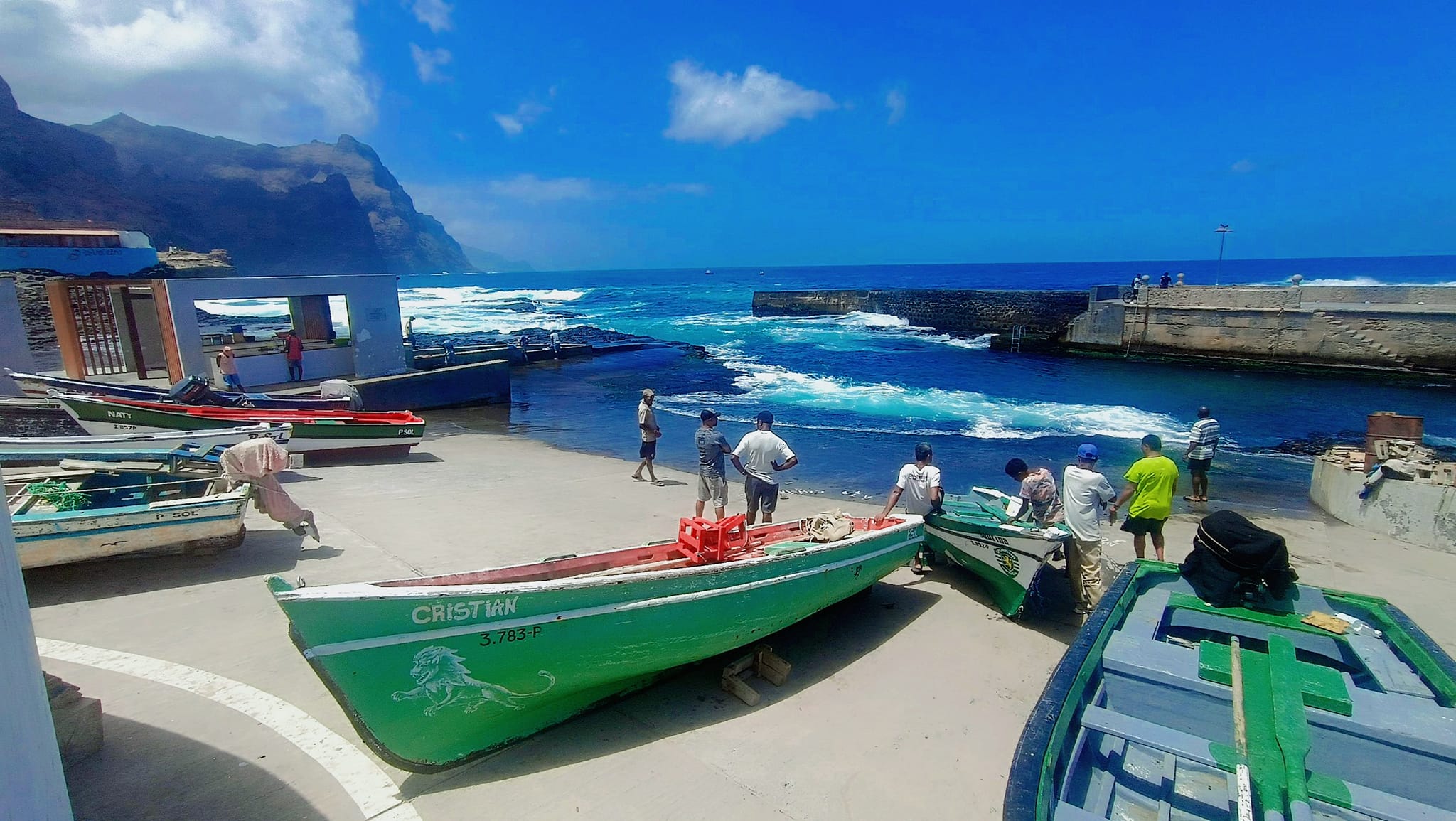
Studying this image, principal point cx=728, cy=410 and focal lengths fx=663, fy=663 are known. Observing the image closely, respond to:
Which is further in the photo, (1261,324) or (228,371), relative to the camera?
(1261,324)

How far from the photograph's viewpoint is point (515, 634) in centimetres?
445

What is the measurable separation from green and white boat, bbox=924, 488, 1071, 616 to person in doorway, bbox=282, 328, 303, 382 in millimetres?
16769

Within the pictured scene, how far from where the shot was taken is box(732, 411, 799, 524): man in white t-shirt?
848cm

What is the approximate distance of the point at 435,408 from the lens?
811 inches

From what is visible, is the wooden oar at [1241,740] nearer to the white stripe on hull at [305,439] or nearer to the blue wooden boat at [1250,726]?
the blue wooden boat at [1250,726]

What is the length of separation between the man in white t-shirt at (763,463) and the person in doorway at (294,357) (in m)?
14.3

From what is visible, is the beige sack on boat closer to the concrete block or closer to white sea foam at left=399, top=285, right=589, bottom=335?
the concrete block

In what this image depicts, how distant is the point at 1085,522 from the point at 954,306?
48820 millimetres

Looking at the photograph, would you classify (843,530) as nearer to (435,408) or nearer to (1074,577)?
(1074,577)

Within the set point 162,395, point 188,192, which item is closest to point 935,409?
point 162,395

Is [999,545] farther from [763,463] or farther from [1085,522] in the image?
[763,463]

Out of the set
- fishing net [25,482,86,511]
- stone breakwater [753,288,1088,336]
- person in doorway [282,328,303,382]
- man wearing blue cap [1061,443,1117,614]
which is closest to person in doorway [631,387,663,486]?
man wearing blue cap [1061,443,1117,614]

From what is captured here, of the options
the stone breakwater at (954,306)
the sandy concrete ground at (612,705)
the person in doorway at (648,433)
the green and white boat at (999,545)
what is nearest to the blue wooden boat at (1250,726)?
the sandy concrete ground at (612,705)

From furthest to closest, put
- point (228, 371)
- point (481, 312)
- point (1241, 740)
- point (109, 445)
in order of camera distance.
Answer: point (481, 312), point (228, 371), point (109, 445), point (1241, 740)
